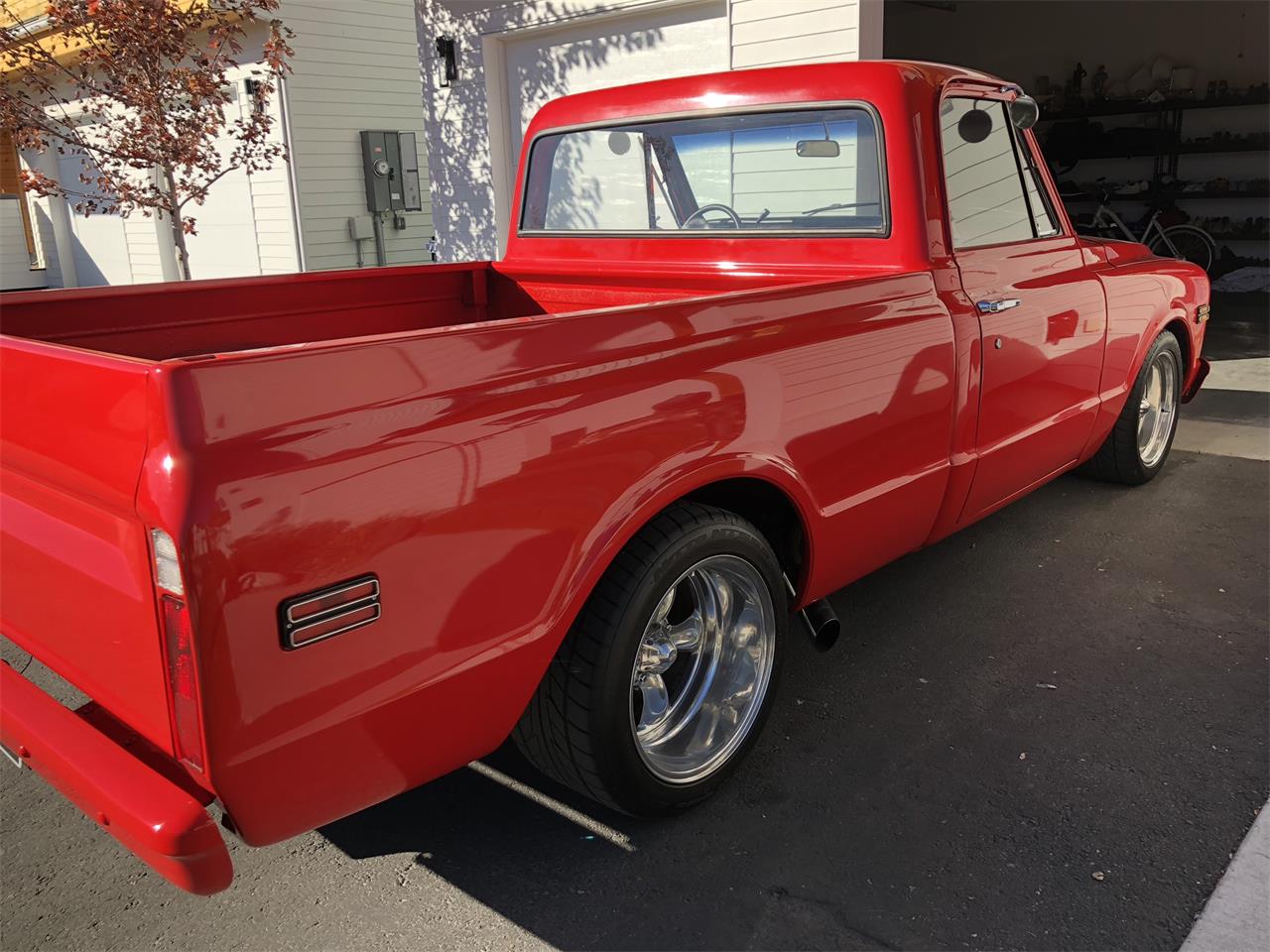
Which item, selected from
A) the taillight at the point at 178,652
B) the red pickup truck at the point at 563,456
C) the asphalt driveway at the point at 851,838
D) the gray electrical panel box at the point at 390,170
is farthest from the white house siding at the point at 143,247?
the taillight at the point at 178,652

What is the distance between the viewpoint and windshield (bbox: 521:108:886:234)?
340 cm

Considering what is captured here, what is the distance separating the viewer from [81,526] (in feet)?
6.06

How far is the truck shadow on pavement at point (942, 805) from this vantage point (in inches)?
90.0

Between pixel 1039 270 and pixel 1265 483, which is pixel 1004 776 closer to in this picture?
pixel 1039 270

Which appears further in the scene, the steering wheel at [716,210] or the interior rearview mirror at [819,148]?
the steering wheel at [716,210]

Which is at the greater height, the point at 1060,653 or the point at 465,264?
the point at 465,264

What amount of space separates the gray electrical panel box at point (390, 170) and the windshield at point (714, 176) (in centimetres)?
928

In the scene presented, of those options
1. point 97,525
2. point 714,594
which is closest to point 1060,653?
point 714,594

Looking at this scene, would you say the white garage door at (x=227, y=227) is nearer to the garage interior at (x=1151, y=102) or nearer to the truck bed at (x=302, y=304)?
the garage interior at (x=1151, y=102)

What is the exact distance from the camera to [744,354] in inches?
98.0

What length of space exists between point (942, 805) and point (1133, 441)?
2.88 metres

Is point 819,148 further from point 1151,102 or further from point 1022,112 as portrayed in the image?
point 1151,102

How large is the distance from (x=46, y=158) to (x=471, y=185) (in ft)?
33.8

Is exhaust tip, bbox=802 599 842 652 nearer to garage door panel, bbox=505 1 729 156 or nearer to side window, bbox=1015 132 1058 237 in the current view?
side window, bbox=1015 132 1058 237
